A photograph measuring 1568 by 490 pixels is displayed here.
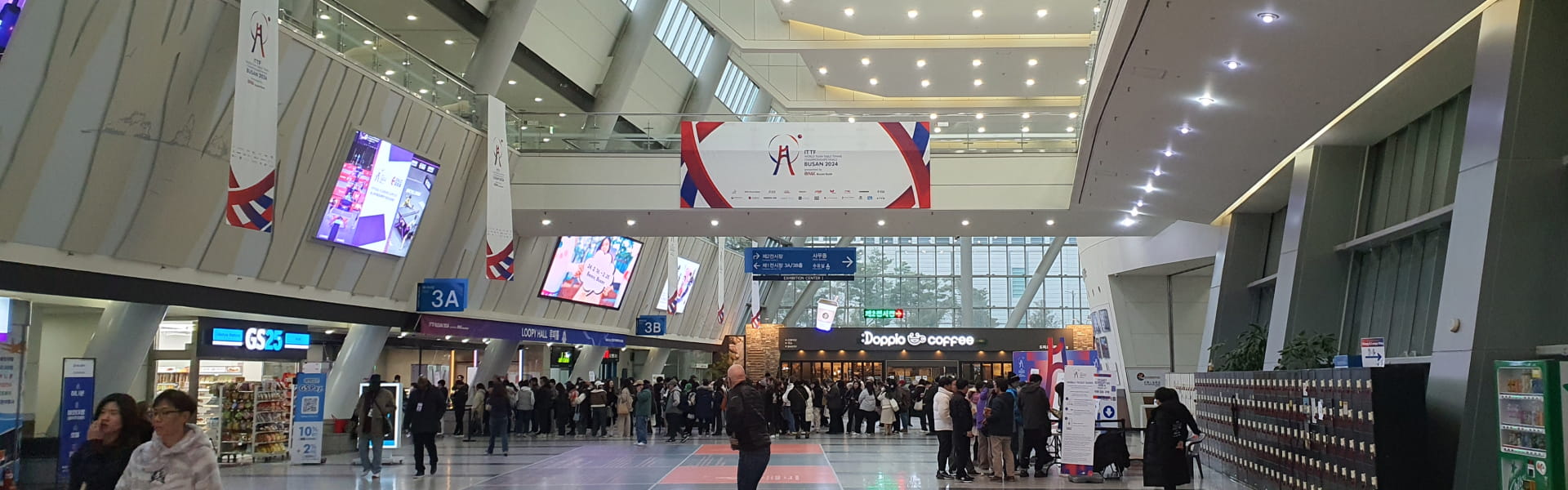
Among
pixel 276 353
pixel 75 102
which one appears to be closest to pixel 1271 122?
pixel 75 102

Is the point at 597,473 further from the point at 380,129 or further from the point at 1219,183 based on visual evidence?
the point at 1219,183

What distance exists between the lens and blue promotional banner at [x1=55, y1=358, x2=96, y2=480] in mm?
11523

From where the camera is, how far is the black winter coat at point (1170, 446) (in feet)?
34.0

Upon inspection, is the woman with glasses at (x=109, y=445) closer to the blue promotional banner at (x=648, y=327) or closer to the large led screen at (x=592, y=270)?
the large led screen at (x=592, y=270)

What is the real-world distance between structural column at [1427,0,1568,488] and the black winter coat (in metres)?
2.75

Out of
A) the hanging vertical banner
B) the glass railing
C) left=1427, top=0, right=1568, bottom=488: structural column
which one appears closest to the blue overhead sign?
the glass railing

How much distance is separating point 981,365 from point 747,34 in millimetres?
22346

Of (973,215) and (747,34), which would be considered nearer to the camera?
(973,215)

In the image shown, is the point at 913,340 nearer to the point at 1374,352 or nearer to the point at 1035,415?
the point at 1035,415

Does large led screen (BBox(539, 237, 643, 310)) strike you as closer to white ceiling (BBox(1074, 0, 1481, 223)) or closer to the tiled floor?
the tiled floor

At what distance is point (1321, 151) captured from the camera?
13469 millimetres

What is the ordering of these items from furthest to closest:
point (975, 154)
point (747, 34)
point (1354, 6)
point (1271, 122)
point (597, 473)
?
point (747, 34) < point (975, 154) < point (597, 473) < point (1271, 122) < point (1354, 6)

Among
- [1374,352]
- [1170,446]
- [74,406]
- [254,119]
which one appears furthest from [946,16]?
[74,406]

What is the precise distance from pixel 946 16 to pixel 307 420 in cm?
1190
